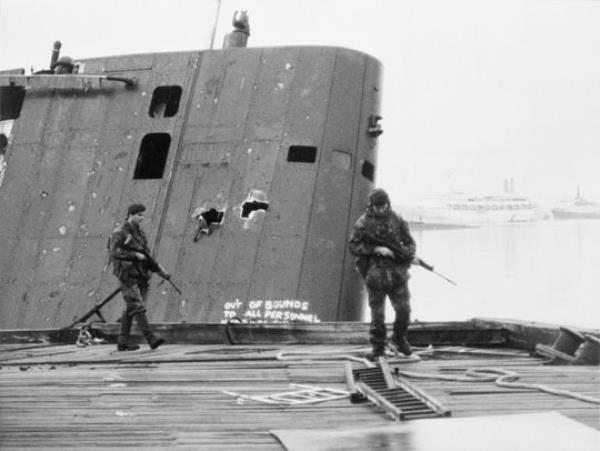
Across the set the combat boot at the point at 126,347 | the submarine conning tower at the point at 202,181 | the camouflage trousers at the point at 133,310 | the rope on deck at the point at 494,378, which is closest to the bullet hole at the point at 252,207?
the submarine conning tower at the point at 202,181

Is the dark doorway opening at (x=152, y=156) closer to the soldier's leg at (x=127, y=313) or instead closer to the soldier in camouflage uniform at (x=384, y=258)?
the soldier's leg at (x=127, y=313)

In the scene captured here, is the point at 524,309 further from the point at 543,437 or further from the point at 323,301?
the point at 543,437

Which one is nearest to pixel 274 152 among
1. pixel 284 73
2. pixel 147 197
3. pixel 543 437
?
pixel 284 73

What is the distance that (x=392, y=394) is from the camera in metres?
4.30

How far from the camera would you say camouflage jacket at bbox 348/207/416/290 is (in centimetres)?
636

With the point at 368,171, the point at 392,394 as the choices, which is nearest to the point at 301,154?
the point at 368,171

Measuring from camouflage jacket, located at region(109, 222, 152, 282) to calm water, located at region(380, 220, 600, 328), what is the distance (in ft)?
112

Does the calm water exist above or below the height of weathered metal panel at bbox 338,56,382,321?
above

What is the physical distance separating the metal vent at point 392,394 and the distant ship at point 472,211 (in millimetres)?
73110

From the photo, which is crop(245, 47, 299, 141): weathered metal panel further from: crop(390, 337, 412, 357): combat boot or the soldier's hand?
crop(390, 337, 412, 357): combat boot

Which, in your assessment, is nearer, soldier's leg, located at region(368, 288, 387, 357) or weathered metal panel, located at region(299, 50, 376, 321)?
soldier's leg, located at region(368, 288, 387, 357)

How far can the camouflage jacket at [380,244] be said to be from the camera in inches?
250

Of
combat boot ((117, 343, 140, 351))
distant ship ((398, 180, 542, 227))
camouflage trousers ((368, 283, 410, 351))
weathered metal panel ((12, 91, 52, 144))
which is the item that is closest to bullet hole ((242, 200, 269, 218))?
combat boot ((117, 343, 140, 351))

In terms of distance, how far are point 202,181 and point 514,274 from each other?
5821 cm
